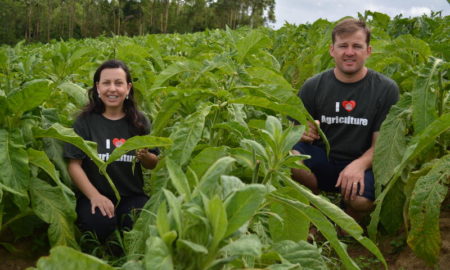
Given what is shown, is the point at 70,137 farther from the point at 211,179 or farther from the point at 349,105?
the point at 349,105

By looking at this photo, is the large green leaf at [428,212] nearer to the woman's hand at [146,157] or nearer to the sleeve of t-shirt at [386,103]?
the sleeve of t-shirt at [386,103]

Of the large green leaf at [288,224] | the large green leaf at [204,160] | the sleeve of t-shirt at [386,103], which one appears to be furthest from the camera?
the sleeve of t-shirt at [386,103]

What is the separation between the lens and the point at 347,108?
148 inches

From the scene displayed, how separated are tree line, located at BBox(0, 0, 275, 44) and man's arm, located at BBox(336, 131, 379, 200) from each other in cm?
5868

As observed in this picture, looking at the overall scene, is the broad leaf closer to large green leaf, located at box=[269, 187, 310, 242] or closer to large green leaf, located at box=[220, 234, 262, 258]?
large green leaf, located at box=[269, 187, 310, 242]

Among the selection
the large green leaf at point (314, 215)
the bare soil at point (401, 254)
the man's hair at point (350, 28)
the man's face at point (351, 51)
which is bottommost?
the bare soil at point (401, 254)

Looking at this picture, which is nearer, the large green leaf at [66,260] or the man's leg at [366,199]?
the large green leaf at [66,260]

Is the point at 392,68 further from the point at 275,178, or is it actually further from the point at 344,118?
the point at 275,178

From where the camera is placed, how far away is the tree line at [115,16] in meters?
62.2

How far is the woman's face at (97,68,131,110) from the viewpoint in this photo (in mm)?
3207

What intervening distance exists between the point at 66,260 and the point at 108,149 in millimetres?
2067

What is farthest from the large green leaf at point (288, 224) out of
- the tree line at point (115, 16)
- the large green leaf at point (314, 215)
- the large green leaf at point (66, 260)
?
the tree line at point (115, 16)

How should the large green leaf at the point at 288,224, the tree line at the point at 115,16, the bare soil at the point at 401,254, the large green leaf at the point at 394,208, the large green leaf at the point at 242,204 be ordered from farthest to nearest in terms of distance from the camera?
the tree line at the point at 115,16
the large green leaf at the point at 394,208
the bare soil at the point at 401,254
the large green leaf at the point at 288,224
the large green leaf at the point at 242,204

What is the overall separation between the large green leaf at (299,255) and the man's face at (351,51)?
7.75 ft
